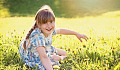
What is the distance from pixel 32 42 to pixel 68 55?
752 millimetres

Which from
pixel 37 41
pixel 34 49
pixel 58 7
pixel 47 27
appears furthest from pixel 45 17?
pixel 58 7

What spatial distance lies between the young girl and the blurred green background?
4971 millimetres

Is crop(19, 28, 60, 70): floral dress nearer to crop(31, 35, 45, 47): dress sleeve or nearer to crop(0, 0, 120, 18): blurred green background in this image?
crop(31, 35, 45, 47): dress sleeve

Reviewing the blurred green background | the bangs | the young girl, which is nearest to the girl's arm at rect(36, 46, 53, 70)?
the young girl

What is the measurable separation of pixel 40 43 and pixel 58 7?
21.1ft

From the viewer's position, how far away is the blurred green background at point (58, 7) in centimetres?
827

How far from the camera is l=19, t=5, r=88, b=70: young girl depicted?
276 cm

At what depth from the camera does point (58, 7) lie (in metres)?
9.02

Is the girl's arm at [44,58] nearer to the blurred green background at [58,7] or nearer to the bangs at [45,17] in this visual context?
the bangs at [45,17]

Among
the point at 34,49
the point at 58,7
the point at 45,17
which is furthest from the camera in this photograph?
the point at 58,7

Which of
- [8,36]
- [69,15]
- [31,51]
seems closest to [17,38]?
[8,36]

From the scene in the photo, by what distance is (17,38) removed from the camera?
3977 millimetres

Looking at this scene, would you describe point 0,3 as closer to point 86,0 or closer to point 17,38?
point 86,0

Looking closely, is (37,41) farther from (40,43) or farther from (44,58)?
(44,58)
